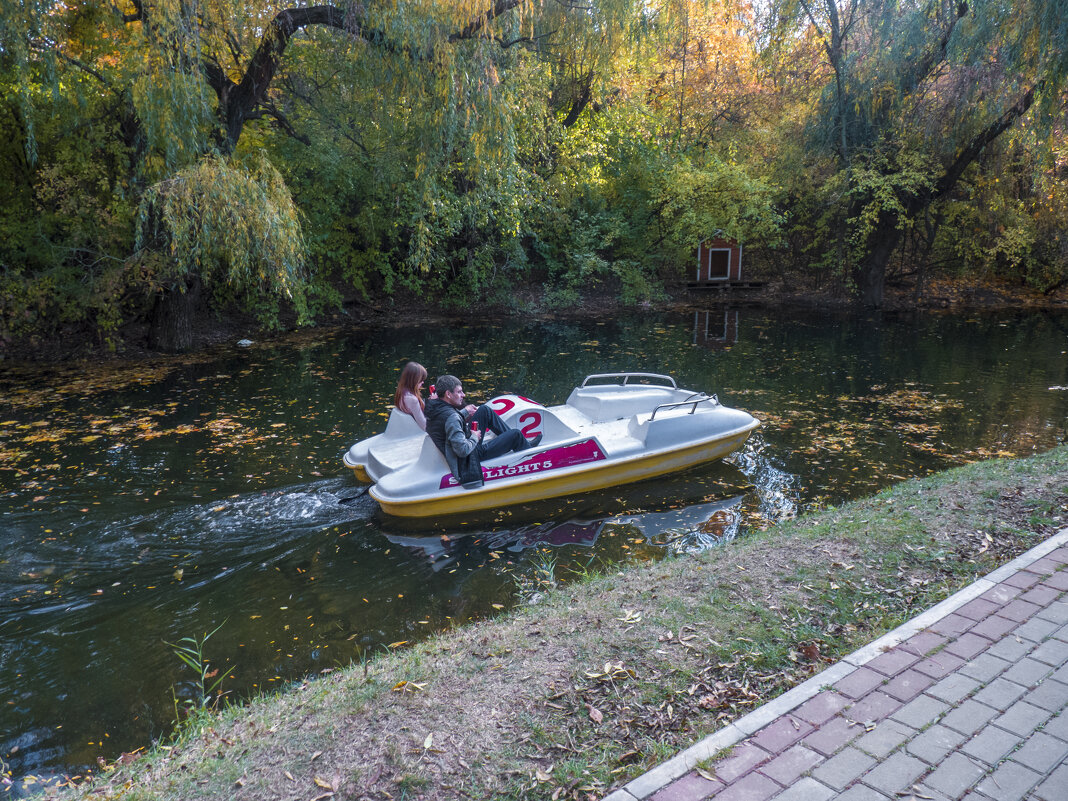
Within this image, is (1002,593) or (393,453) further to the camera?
(393,453)

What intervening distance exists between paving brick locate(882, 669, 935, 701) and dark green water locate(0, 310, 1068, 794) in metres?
2.51

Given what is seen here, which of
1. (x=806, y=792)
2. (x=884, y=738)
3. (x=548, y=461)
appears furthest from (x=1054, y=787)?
(x=548, y=461)

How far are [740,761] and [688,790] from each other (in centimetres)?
28

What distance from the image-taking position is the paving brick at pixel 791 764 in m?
2.60

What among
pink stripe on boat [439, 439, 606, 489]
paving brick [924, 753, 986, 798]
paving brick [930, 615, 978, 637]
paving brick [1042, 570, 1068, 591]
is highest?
paving brick [1042, 570, 1068, 591]

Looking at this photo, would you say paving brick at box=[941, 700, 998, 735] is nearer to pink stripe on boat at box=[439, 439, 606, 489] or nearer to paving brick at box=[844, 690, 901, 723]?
paving brick at box=[844, 690, 901, 723]

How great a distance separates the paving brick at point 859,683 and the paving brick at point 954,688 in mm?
219

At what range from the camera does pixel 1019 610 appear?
3.69m

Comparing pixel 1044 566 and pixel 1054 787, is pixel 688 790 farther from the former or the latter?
pixel 1044 566

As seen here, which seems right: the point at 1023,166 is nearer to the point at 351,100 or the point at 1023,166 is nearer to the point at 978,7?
the point at 978,7

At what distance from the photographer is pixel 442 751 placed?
9.39 feet

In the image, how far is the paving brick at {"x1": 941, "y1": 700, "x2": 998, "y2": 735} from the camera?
285 centimetres

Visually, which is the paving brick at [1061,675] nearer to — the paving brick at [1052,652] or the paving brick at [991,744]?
the paving brick at [1052,652]

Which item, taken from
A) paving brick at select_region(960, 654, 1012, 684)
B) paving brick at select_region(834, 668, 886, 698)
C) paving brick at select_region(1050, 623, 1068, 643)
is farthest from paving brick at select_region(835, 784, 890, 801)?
paving brick at select_region(1050, 623, 1068, 643)
